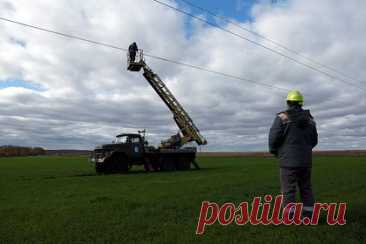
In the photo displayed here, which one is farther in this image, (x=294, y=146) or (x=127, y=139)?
(x=127, y=139)

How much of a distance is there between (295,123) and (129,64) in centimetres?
2124

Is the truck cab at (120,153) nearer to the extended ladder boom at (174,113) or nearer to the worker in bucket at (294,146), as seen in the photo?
the extended ladder boom at (174,113)

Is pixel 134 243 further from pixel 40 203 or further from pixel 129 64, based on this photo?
pixel 129 64

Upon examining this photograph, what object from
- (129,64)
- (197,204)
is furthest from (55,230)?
(129,64)

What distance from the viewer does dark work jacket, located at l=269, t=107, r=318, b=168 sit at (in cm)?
618

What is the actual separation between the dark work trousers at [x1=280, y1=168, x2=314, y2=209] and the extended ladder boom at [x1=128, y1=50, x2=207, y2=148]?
21214 mm

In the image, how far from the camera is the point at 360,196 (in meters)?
9.82

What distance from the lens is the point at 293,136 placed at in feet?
20.3

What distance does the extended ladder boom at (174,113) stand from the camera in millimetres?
26828

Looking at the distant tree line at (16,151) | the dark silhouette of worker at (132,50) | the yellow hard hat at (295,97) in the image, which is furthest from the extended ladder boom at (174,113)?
the distant tree line at (16,151)

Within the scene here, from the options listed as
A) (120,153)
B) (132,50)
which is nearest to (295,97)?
(120,153)

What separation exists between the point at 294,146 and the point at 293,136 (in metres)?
0.15

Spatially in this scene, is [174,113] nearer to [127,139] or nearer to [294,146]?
[127,139]

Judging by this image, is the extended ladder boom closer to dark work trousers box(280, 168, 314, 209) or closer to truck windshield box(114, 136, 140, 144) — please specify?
truck windshield box(114, 136, 140, 144)
